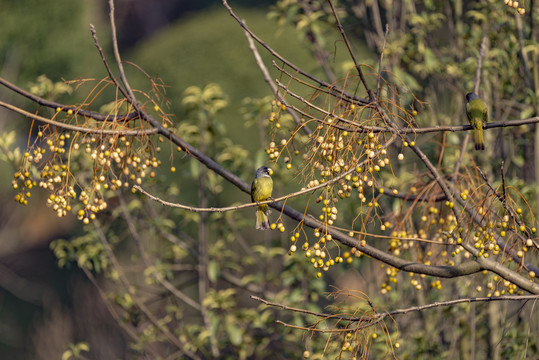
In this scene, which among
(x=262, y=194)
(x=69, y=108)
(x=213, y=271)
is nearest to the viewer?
(x=69, y=108)

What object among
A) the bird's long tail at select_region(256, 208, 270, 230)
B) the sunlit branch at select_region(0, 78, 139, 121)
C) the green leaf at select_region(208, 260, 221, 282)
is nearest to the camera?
the sunlit branch at select_region(0, 78, 139, 121)

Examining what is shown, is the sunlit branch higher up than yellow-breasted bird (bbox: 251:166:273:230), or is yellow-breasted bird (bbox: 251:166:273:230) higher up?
the sunlit branch

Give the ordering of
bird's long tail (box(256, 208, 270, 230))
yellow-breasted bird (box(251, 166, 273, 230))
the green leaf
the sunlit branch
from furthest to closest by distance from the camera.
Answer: the green leaf
bird's long tail (box(256, 208, 270, 230))
yellow-breasted bird (box(251, 166, 273, 230))
the sunlit branch

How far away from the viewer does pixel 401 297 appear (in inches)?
185

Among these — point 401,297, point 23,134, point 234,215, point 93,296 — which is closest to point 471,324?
point 401,297

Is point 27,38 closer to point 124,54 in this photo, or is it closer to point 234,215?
point 124,54

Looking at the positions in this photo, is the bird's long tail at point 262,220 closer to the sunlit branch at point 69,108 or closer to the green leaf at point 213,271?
the sunlit branch at point 69,108

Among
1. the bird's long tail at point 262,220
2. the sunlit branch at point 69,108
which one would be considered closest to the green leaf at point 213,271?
the bird's long tail at point 262,220

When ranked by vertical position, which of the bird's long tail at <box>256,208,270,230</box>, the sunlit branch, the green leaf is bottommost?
the green leaf

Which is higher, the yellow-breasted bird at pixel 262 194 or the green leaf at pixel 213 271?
the yellow-breasted bird at pixel 262 194

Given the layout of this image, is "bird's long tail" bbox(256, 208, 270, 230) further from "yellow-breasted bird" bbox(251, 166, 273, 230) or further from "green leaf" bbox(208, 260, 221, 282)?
"green leaf" bbox(208, 260, 221, 282)

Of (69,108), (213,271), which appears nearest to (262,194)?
(69,108)

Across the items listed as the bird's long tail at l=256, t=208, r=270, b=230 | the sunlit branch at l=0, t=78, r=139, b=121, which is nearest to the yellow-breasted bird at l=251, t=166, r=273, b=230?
the bird's long tail at l=256, t=208, r=270, b=230

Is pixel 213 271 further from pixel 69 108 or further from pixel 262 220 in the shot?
pixel 69 108
